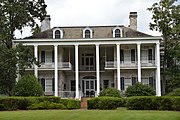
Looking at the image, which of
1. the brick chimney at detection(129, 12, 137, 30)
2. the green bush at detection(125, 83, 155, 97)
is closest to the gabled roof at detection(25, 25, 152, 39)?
the brick chimney at detection(129, 12, 137, 30)

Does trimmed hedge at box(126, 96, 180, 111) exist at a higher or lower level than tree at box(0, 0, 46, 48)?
lower

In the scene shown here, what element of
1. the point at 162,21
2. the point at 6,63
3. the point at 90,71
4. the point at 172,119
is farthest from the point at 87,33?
the point at 172,119

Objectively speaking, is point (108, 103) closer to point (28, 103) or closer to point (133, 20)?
point (28, 103)

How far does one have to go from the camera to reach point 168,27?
42.7 metres

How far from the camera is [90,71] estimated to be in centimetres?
4506

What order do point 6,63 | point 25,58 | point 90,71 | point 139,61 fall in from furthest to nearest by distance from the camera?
point 90,71 → point 139,61 → point 25,58 → point 6,63

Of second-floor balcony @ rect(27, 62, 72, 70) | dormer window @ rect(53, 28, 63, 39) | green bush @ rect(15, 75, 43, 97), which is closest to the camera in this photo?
green bush @ rect(15, 75, 43, 97)

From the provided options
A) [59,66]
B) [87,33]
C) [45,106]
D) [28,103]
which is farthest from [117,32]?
[28,103]

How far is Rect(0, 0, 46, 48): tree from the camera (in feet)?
119

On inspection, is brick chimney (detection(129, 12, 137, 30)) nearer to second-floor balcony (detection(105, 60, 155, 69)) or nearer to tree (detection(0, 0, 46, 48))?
second-floor balcony (detection(105, 60, 155, 69))

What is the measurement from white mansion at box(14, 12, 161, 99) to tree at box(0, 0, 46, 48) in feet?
10.8

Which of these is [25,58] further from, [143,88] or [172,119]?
[172,119]

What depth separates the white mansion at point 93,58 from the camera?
41.8 metres

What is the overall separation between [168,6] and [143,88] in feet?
38.4
